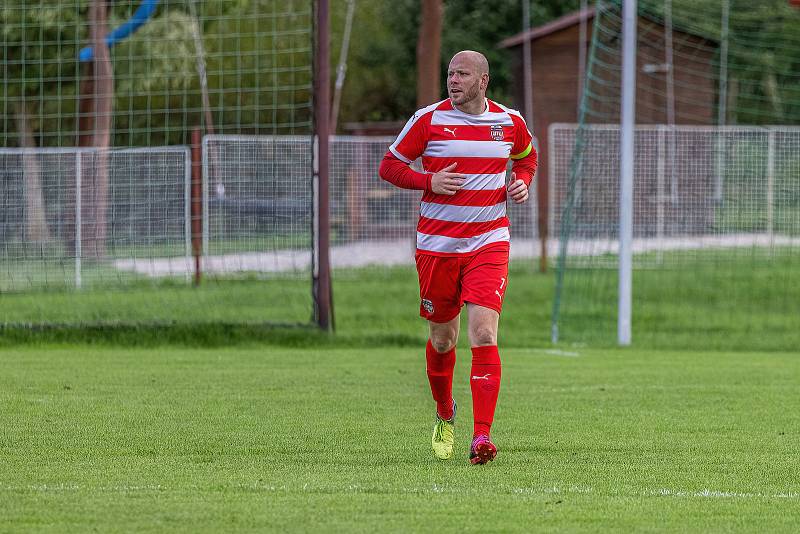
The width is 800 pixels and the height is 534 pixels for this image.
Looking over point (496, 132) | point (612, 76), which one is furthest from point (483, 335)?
point (612, 76)

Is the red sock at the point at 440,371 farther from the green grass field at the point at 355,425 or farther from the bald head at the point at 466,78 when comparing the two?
the bald head at the point at 466,78

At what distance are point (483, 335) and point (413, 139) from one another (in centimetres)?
110

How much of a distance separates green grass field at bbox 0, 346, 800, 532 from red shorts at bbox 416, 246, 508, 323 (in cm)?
77

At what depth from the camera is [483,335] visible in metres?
7.28

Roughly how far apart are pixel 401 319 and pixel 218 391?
7.02 m

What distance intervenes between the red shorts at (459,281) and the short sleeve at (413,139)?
53 cm

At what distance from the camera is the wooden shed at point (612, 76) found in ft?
102

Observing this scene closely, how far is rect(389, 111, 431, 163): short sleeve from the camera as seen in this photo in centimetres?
746

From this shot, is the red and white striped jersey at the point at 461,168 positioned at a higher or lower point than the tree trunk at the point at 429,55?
lower

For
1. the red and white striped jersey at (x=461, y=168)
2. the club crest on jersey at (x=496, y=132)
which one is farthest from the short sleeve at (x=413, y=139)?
the club crest on jersey at (x=496, y=132)

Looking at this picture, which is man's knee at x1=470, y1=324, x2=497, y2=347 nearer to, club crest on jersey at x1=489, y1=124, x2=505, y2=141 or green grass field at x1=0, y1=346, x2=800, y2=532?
green grass field at x1=0, y1=346, x2=800, y2=532

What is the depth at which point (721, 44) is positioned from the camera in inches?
1216

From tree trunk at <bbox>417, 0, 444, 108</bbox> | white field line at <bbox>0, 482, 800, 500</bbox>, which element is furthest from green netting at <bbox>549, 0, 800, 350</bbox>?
white field line at <bbox>0, 482, 800, 500</bbox>

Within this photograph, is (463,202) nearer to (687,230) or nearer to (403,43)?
(687,230)
